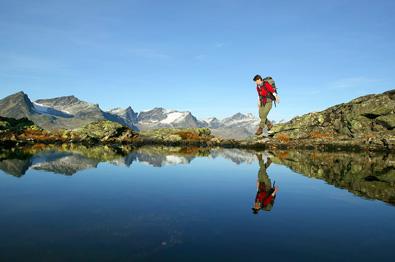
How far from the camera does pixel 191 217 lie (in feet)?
35.0

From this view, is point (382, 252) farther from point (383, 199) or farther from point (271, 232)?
point (383, 199)

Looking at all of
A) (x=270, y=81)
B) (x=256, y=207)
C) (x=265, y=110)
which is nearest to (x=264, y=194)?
(x=256, y=207)

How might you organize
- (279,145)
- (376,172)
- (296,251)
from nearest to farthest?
(296,251) → (376,172) → (279,145)

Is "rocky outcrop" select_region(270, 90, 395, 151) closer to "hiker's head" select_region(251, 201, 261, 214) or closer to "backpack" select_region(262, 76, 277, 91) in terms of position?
"backpack" select_region(262, 76, 277, 91)

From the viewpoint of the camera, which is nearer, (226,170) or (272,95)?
(226,170)

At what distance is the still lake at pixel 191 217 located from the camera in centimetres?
769

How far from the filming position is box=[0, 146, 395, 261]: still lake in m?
7.69

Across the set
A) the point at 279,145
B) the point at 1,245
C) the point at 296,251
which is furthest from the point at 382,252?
the point at 279,145

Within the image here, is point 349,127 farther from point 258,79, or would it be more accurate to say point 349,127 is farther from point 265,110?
point 258,79

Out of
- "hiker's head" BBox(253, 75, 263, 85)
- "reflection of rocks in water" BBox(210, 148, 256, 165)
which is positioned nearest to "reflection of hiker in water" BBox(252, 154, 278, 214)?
"reflection of rocks in water" BBox(210, 148, 256, 165)

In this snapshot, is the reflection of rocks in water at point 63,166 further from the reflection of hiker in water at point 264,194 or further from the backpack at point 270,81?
the backpack at point 270,81

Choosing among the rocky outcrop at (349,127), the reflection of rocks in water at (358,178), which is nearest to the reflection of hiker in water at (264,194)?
the reflection of rocks in water at (358,178)

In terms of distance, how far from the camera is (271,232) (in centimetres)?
920

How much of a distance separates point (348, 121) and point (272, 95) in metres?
25.8
